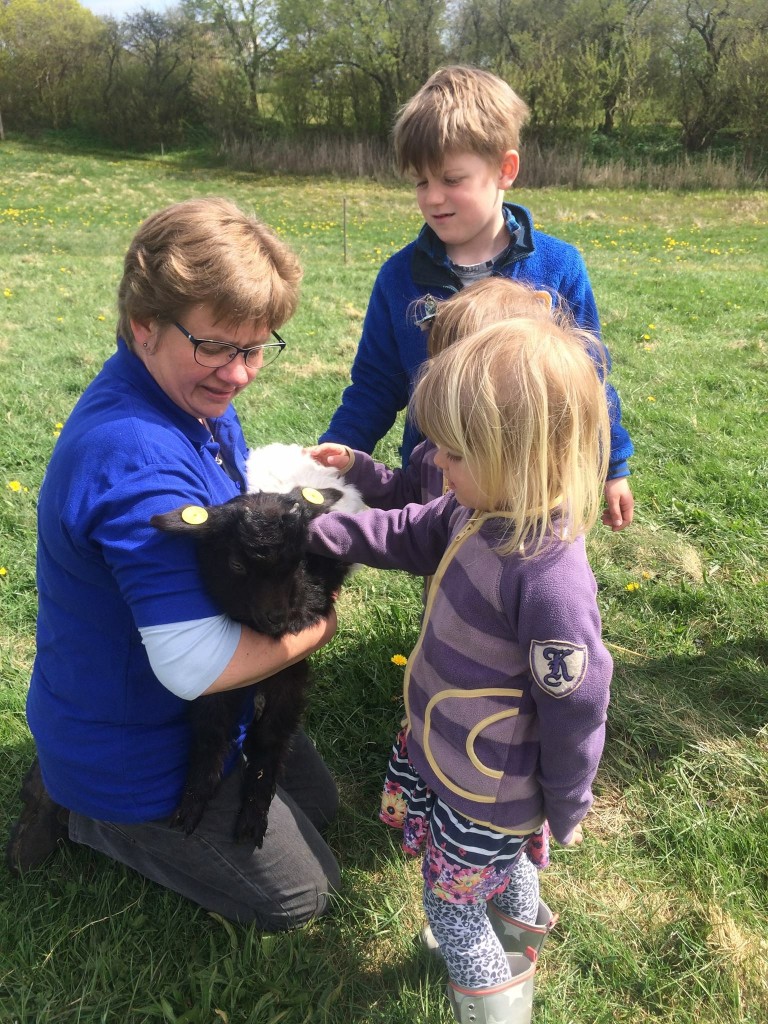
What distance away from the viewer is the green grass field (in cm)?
210

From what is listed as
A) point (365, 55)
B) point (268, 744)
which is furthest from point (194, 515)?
point (365, 55)

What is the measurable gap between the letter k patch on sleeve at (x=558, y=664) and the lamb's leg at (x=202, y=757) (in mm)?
1043

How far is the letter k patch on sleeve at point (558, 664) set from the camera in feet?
5.11

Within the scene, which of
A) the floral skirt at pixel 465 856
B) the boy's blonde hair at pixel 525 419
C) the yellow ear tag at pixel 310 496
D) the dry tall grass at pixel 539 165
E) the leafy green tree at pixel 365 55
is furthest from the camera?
the leafy green tree at pixel 365 55

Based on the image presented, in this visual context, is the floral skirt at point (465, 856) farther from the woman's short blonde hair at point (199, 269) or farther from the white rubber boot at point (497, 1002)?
the woman's short blonde hair at point (199, 269)

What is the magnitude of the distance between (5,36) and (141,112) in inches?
332

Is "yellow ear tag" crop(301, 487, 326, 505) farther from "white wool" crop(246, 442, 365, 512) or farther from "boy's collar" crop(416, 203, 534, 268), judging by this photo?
"boy's collar" crop(416, 203, 534, 268)

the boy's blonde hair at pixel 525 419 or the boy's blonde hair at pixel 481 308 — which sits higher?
the boy's blonde hair at pixel 481 308

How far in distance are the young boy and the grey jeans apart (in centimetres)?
144

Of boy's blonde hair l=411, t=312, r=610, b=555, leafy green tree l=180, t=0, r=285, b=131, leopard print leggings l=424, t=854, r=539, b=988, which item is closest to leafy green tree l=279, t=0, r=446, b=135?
leafy green tree l=180, t=0, r=285, b=131

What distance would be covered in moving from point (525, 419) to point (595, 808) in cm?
179

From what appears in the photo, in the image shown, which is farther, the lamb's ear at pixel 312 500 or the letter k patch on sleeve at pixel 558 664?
the lamb's ear at pixel 312 500

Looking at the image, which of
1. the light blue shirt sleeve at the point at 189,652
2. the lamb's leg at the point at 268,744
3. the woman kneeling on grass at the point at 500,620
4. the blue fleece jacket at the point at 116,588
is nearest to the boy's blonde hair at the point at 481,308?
the woman kneeling on grass at the point at 500,620

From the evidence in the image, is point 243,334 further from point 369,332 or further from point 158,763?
point 158,763
